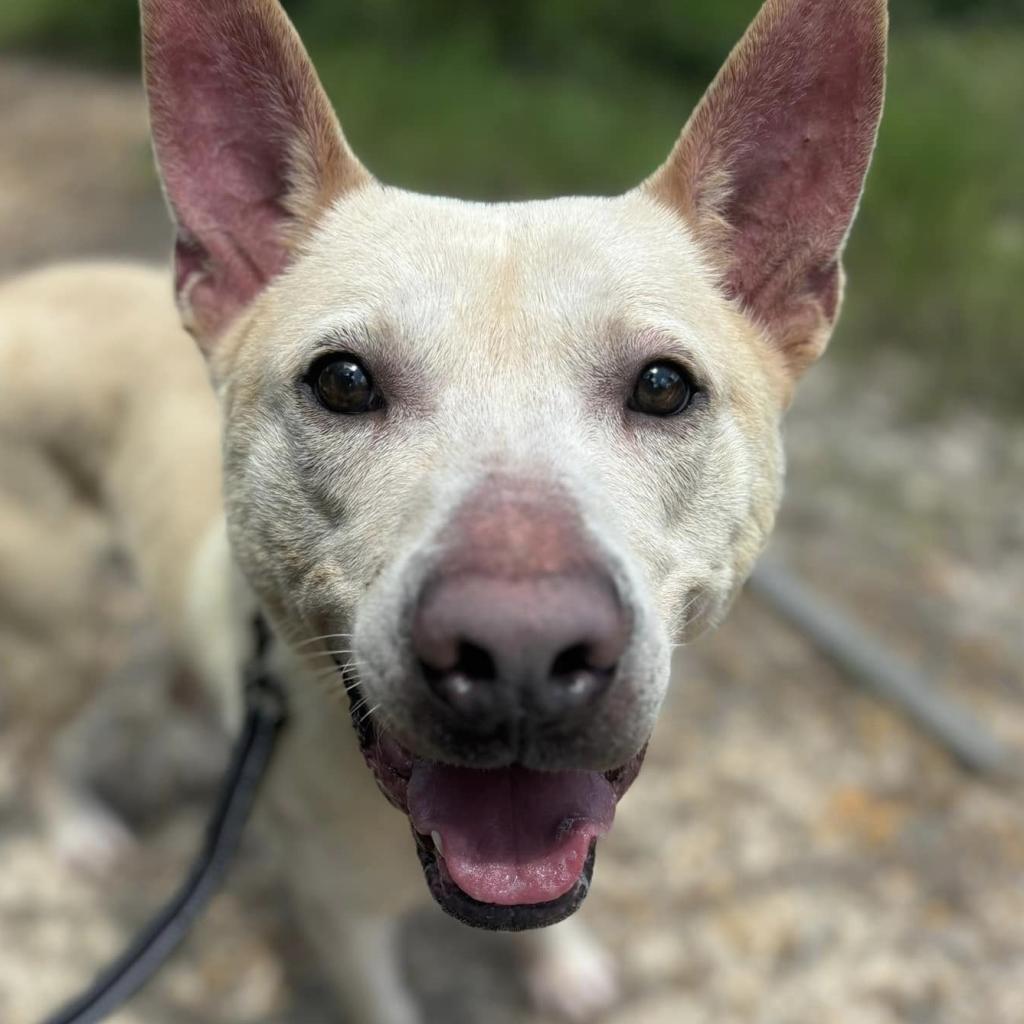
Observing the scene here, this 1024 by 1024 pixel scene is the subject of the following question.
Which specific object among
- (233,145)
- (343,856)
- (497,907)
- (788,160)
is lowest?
(343,856)

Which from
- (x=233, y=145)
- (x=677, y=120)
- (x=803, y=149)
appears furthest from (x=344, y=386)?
(x=677, y=120)

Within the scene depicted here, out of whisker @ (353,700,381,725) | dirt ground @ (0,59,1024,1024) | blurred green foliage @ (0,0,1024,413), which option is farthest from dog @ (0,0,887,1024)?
blurred green foliage @ (0,0,1024,413)

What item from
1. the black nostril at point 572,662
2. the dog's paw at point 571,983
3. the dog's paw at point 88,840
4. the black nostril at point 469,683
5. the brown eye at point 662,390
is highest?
the brown eye at point 662,390

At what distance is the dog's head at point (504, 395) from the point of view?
4.73 ft

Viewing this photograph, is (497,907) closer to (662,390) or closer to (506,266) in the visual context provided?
(662,390)

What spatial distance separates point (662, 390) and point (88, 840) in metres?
2.75

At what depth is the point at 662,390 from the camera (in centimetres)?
179

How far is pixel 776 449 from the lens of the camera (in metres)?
1.99

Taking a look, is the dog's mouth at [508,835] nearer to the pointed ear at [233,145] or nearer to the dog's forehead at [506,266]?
the dog's forehead at [506,266]

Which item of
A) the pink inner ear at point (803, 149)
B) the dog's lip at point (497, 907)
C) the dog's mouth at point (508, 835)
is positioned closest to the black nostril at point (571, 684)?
the dog's mouth at point (508, 835)

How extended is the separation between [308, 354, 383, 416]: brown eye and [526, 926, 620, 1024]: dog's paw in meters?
2.03

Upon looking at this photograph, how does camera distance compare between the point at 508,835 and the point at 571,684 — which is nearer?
the point at 571,684

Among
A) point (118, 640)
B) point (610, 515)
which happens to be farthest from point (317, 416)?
point (118, 640)

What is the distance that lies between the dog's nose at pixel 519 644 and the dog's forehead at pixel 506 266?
57cm
